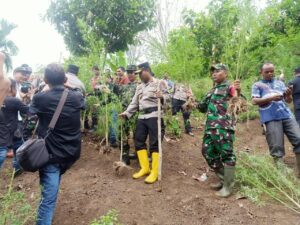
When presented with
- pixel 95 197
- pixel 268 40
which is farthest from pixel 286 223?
pixel 268 40

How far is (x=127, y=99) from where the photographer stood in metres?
6.51

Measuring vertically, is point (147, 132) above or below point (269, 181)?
above

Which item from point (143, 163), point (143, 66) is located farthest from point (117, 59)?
point (143, 163)

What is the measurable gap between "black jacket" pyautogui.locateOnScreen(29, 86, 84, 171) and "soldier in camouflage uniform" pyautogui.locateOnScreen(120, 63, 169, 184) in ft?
5.83

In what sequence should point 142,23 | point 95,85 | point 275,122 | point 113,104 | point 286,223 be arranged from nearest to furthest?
1. point 286,223
2. point 275,122
3. point 113,104
4. point 95,85
5. point 142,23

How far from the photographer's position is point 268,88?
5238 millimetres

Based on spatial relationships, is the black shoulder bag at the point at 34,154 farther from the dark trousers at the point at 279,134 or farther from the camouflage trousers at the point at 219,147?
the dark trousers at the point at 279,134

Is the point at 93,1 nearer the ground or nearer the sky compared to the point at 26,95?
nearer the sky

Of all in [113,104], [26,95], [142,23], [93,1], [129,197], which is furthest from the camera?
[142,23]

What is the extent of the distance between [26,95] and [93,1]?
12.7ft

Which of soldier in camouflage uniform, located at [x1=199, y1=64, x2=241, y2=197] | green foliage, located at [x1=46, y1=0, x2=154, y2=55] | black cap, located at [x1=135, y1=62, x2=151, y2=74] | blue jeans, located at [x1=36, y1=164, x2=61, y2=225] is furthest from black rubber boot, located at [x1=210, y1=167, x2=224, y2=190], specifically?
green foliage, located at [x1=46, y1=0, x2=154, y2=55]

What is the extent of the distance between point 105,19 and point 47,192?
6.13 m

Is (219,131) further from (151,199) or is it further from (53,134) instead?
(53,134)

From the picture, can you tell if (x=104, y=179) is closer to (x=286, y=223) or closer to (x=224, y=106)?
(x=224, y=106)
